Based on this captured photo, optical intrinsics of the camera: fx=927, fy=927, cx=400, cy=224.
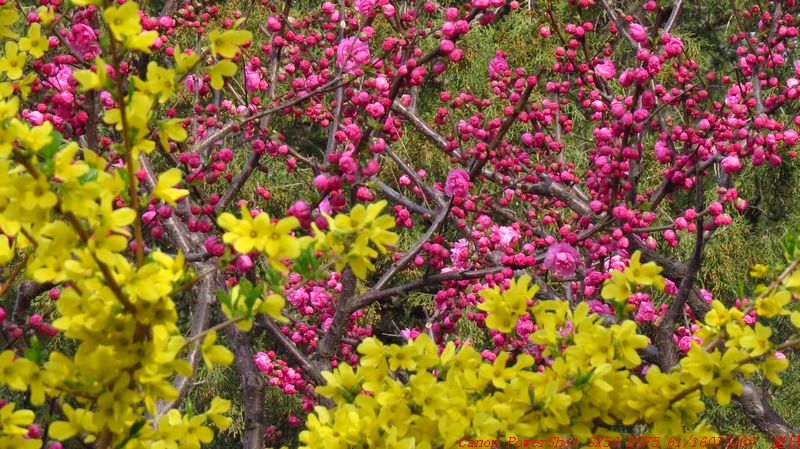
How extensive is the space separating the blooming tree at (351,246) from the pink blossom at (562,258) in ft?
0.04

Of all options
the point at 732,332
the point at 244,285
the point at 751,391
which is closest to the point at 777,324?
the point at 751,391

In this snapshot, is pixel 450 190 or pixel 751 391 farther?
pixel 450 190

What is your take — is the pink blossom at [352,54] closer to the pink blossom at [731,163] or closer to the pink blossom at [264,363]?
the pink blossom at [731,163]

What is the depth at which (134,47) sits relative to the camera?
147cm

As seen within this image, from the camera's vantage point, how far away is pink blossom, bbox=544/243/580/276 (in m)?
2.93

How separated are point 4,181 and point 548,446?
100cm

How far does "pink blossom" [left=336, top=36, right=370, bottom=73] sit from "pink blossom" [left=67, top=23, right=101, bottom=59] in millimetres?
769

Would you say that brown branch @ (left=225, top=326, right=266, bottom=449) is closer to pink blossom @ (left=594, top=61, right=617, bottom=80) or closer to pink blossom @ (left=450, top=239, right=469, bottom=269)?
pink blossom @ (left=450, top=239, right=469, bottom=269)

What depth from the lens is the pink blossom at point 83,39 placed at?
286 cm

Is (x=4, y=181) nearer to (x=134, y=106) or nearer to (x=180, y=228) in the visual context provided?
(x=134, y=106)

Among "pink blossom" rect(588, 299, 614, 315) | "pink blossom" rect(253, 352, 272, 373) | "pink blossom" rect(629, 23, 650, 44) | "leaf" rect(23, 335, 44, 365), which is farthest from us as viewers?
"pink blossom" rect(253, 352, 272, 373)

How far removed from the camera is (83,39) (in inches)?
113

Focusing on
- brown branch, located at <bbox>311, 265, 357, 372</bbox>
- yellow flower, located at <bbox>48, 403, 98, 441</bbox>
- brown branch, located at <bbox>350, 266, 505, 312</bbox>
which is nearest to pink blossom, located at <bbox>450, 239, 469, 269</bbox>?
brown branch, located at <bbox>350, 266, 505, 312</bbox>

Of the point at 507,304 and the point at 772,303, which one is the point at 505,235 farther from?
the point at 772,303
